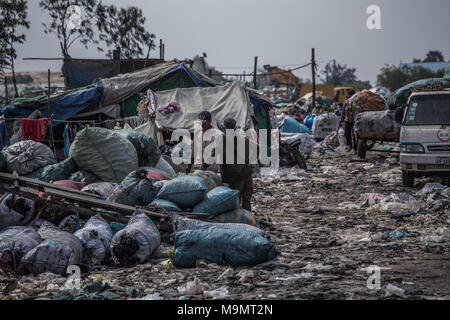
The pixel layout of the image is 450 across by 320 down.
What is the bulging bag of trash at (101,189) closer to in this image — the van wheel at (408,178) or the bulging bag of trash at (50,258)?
the bulging bag of trash at (50,258)

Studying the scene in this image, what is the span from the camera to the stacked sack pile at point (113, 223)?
496 cm

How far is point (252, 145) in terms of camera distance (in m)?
7.08

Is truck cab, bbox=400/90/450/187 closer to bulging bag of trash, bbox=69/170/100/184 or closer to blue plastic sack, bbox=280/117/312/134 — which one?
bulging bag of trash, bbox=69/170/100/184

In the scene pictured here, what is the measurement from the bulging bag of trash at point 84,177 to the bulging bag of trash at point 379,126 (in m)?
9.64

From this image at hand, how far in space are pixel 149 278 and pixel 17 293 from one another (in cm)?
112

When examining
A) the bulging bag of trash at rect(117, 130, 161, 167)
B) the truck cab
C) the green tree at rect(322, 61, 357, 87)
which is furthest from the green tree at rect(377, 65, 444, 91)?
the bulging bag of trash at rect(117, 130, 161, 167)

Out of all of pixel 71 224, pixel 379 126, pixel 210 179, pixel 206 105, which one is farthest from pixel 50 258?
pixel 379 126

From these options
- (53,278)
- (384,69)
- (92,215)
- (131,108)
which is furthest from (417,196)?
(384,69)

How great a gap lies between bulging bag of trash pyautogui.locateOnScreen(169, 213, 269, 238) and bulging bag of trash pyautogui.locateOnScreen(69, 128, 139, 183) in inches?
85.2

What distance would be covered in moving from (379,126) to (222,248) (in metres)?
10.9

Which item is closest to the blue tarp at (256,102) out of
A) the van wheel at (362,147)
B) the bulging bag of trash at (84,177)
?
the van wheel at (362,147)

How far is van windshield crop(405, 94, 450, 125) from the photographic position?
32.5 ft

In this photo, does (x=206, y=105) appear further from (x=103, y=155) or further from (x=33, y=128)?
(x=103, y=155)

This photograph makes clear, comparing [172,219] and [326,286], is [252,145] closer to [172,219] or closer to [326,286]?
[172,219]
